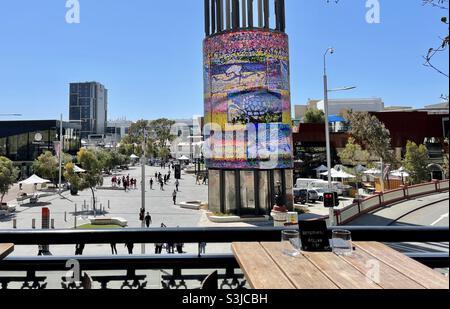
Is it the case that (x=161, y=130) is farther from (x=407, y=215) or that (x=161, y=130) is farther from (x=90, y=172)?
(x=407, y=215)

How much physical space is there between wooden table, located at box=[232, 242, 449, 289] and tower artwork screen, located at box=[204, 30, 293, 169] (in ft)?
73.9

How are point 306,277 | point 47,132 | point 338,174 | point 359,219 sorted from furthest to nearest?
1. point 47,132
2. point 338,174
3. point 359,219
4. point 306,277

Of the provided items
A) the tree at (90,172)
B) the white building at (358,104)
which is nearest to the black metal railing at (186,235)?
the tree at (90,172)

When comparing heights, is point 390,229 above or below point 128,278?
above

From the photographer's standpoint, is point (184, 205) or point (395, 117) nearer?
point (184, 205)

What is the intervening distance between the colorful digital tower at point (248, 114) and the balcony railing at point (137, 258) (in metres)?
22.2

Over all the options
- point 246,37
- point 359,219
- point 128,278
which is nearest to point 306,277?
point 128,278

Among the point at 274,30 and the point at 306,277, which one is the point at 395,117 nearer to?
the point at 274,30

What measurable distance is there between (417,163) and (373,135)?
5.88 m

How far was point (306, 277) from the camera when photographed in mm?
2012

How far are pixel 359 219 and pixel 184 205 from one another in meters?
13.4

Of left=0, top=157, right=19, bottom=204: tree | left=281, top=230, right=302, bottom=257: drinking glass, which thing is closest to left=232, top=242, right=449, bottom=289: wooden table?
left=281, top=230, right=302, bottom=257: drinking glass

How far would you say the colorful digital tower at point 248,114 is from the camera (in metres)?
25.1

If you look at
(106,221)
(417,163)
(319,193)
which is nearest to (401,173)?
(417,163)
